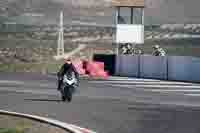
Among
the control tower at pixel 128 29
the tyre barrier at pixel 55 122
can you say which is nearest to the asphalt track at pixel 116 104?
the tyre barrier at pixel 55 122

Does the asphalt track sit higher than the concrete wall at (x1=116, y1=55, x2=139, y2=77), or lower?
lower

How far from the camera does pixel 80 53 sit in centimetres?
5659

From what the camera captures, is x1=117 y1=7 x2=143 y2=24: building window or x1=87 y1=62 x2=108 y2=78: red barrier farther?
x1=117 y1=7 x2=143 y2=24: building window

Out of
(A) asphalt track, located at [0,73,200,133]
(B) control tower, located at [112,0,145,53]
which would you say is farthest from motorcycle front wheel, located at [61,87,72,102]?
(B) control tower, located at [112,0,145,53]

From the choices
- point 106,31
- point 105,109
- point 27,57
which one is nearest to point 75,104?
point 105,109

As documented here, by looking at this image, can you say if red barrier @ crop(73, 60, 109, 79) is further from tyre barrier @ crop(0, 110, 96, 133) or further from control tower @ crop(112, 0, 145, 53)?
tyre barrier @ crop(0, 110, 96, 133)

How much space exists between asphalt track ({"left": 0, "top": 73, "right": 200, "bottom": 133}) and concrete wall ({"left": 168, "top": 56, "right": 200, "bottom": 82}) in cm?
136

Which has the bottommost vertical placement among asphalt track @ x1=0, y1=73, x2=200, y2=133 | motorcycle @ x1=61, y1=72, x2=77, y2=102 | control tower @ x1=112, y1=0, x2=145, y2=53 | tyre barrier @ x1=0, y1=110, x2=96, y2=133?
asphalt track @ x1=0, y1=73, x2=200, y2=133

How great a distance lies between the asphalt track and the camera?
675 inches

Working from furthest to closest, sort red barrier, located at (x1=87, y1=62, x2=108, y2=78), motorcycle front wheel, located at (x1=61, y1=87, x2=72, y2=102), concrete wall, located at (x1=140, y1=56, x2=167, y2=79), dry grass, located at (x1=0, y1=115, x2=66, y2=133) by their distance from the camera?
red barrier, located at (x1=87, y1=62, x2=108, y2=78) < concrete wall, located at (x1=140, y1=56, x2=167, y2=79) < motorcycle front wheel, located at (x1=61, y1=87, x2=72, y2=102) < dry grass, located at (x1=0, y1=115, x2=66, y2=133)

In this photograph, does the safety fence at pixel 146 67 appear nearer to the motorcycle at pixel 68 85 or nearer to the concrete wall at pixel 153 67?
the concrete wall at pixel 153 67

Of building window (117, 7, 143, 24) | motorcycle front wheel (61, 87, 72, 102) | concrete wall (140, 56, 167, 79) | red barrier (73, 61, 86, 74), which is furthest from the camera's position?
building window (117, 7, 143, 24)

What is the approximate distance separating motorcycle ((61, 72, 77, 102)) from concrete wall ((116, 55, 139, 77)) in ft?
48.9

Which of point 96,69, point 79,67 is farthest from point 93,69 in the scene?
point 79,67
